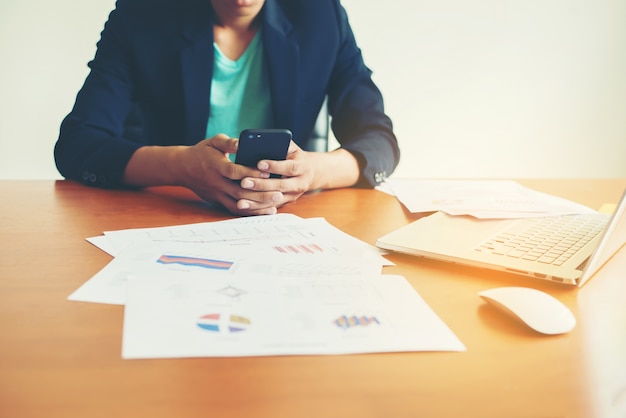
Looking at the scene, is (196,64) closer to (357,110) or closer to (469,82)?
(357,110)

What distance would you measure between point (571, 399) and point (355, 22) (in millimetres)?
2254

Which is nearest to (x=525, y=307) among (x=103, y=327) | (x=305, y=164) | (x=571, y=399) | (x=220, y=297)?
(x=571, y=399)

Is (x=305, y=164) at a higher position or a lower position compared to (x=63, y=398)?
higher

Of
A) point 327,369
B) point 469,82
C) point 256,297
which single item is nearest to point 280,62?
point 256,297

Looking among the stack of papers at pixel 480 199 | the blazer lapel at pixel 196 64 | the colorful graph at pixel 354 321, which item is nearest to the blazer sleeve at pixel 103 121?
the blazer lapel at pixel 196 64

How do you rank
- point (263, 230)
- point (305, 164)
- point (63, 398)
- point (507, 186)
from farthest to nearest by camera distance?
point (507, 186)
point (305, 164)
point (263, 230)
point (63, 398)

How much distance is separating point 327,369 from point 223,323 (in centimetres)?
12

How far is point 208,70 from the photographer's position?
52.4 inches

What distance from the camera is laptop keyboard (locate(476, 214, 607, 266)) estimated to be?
73cm

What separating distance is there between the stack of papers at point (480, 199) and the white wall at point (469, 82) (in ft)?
4.54

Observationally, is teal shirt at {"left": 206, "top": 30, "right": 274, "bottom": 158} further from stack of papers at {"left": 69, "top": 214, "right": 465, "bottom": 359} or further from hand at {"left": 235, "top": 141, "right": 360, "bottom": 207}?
stack of papers at {"left": 69, "top": 214, "right": 465, "bottom": 359}

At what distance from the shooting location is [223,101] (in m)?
1.49

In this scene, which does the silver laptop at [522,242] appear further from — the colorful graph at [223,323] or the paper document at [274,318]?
the colorful graph at [223,323]

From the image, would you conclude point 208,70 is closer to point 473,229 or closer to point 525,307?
point 473,229
